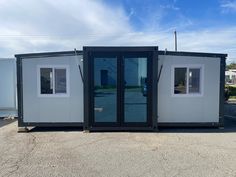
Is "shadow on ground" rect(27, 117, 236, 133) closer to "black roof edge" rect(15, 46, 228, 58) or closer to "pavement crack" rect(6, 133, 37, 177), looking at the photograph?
"pavement crack" rect(6, 133, 37, 177)

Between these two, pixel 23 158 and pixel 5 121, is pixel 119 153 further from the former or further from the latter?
pixel 5 121

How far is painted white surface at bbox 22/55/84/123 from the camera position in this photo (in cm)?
790

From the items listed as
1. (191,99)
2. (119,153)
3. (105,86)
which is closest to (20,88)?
(105,86)

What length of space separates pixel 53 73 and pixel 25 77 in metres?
0.99

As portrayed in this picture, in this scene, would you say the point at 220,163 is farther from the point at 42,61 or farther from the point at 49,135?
the point at 42,61

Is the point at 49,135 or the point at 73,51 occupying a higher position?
the point at 73,51

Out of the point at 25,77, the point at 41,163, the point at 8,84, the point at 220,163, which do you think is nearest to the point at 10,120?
the point at 8,84

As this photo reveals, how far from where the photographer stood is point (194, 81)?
8148 millimetres

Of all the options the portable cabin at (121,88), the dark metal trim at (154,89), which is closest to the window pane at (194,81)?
the portable cabin at (121,88)

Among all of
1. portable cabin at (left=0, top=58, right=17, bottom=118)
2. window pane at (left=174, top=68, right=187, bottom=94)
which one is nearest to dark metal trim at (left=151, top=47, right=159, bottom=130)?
window pane at (left=174, top=68, right=187, bottom=94)

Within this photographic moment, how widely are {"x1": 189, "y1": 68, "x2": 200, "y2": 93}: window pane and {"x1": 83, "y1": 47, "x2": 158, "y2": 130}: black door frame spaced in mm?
1362

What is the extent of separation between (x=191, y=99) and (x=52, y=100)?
478cm

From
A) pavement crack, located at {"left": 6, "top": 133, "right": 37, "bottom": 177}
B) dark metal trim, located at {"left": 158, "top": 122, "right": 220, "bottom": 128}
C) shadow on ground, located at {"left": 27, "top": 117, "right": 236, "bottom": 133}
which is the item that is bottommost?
pavement crack, located at {"left": 6, "top": 133, "right": 37, "bottom": 177}

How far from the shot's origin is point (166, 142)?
6.54 meters
